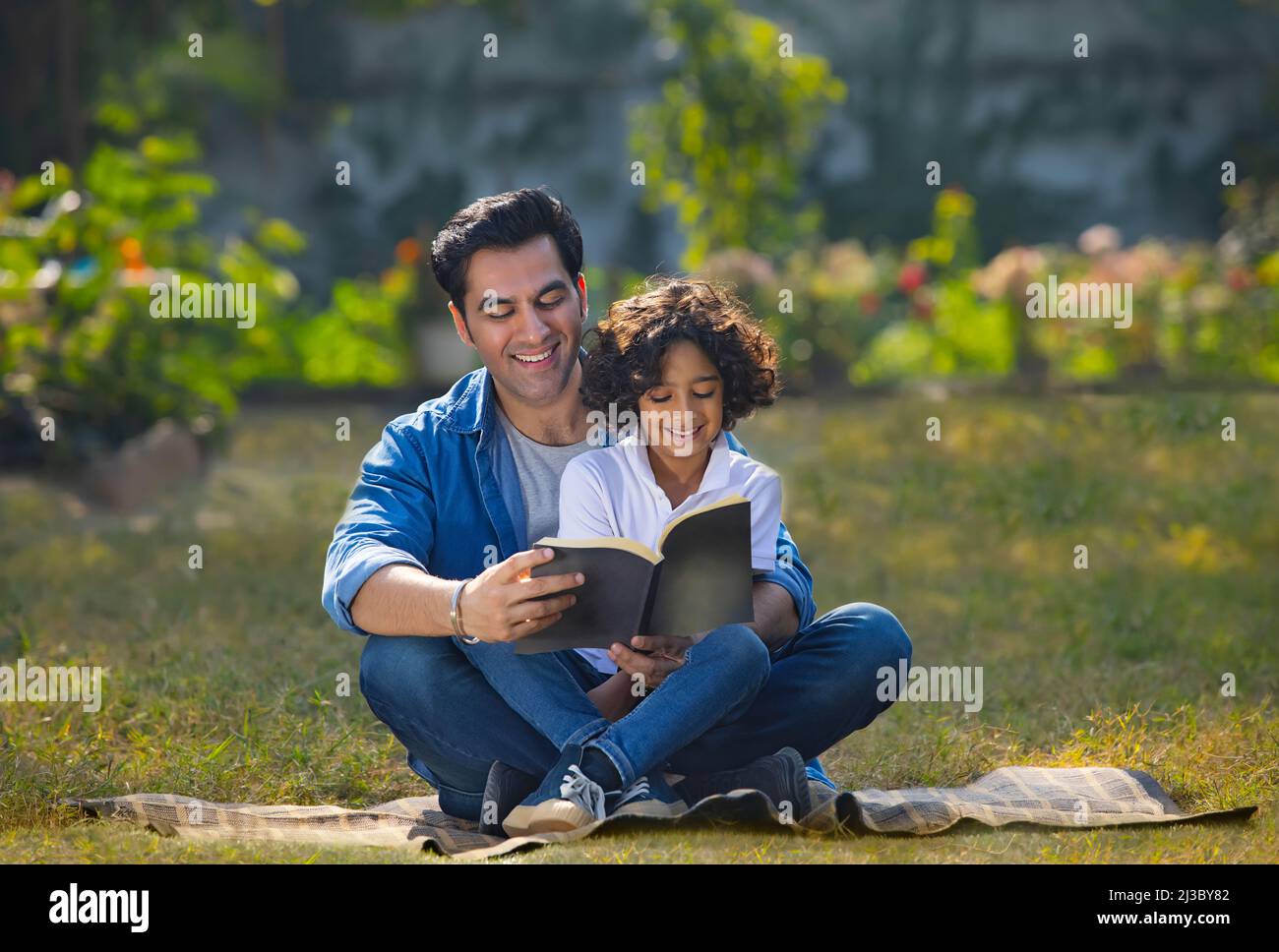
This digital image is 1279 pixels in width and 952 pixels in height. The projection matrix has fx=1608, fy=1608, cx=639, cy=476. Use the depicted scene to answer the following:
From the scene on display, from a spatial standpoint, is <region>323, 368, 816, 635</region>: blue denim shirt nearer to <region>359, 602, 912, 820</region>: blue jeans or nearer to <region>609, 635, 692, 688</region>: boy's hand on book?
<region>359, 602, 912, 820</region>: blue jeans

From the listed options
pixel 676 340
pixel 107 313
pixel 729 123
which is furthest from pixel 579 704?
pixel 729 123

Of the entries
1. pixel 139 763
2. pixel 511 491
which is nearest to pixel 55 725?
pixel 139 763

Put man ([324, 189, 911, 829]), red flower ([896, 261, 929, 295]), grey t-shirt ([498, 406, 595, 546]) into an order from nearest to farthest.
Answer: man ([324, 189, 911, 829]) → grey t-shirt ([498, 406, 595, 546]) → red flower ([896, 261, 929, 295])

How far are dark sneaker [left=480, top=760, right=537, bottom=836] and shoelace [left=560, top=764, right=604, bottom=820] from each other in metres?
0.28

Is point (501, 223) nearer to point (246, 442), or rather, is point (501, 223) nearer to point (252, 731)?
point (252, 731)

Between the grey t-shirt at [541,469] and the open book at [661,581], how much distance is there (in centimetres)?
57

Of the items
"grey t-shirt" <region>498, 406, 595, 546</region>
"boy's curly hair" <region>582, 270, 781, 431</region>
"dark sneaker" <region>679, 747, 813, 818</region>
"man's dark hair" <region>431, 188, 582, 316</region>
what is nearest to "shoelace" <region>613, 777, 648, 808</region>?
"dark sneaker" <region>679, 747, 813, 818</region>

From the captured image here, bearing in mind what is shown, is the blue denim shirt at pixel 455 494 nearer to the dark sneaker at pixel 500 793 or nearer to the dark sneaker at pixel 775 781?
the dark sneaker at pixel 775 781

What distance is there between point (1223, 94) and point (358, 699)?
10.7m

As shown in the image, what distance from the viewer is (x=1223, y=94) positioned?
42.3ft

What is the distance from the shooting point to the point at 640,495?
3271mm

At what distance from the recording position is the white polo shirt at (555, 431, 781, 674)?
3.22 meters

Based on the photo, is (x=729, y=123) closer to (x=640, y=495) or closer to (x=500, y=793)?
(x=640, y=495)
